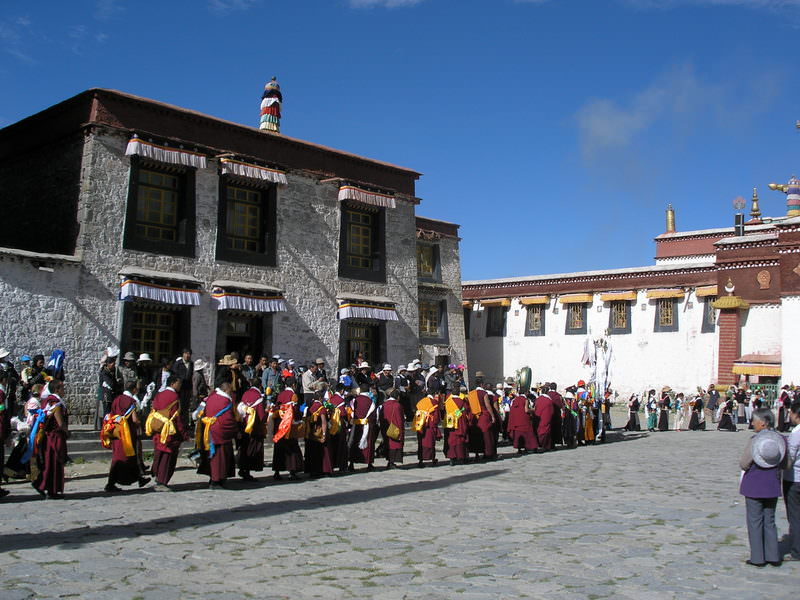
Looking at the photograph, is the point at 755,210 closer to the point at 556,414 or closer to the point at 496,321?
the point at 496,321

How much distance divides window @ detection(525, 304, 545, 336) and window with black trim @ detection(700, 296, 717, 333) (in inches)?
264

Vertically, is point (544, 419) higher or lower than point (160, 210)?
lower

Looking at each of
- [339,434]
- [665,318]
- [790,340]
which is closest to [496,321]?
[665,318]

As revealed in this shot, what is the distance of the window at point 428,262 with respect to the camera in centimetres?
2683

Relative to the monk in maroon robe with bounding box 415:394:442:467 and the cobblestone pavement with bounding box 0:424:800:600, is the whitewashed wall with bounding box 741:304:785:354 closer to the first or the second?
the cobblestone pavement with bounding box 0:424:800:600

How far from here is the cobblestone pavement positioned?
5840 mm

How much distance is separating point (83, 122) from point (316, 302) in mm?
7321

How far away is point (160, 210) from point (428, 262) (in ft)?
36.2

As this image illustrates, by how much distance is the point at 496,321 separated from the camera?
34375 mm

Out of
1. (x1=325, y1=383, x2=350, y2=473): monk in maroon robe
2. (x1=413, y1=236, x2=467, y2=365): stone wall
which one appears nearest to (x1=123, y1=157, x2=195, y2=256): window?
(x1=325, y1=383, x2=350, y2=473): monk in maroon robe

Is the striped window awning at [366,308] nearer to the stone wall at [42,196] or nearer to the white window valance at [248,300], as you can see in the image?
the white window valance at [248,300]

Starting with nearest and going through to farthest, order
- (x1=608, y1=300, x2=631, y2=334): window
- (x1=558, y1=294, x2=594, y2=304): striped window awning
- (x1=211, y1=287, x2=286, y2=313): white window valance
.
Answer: (x1=211, y1=287, x2=286, y2=313): white window valance < (x1=608, y1=300, x2=631, y2=334): window < (x1=558, y1=294, x2=594, y2=304): striped window awning

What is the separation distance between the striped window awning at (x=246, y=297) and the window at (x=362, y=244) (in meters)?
2.64

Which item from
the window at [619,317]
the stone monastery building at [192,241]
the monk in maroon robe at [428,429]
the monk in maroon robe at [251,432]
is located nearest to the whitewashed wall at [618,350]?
the window at [619,317]
